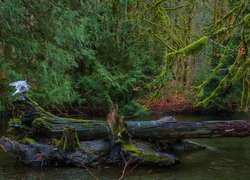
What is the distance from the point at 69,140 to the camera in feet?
31.5

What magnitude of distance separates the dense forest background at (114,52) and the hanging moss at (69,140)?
7.09 ft

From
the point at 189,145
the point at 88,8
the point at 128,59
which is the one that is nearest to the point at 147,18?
the point at 128,59

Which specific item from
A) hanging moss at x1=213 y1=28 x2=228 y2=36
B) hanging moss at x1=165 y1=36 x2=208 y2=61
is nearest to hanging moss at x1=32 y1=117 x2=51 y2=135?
hanging moss at x1=165 y1=36 x2=208 y2=61

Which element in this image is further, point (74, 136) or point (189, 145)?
point (189, 145)

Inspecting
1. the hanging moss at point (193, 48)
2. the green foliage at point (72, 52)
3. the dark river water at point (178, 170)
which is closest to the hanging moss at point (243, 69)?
the hanging moss at point (193, 48)

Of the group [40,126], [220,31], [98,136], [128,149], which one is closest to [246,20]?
[220,31]

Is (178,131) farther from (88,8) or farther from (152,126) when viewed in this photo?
(88,8)

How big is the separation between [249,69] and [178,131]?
3.20 m

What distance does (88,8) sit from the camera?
12.6m

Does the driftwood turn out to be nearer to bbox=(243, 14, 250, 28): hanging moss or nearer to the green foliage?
the green foliage

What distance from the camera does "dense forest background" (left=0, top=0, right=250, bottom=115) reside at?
11430mm

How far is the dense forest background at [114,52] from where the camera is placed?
11430mm

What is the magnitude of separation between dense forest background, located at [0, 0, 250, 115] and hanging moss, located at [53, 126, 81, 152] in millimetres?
2162

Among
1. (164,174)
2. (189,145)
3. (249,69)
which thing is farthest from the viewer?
(189,145)
